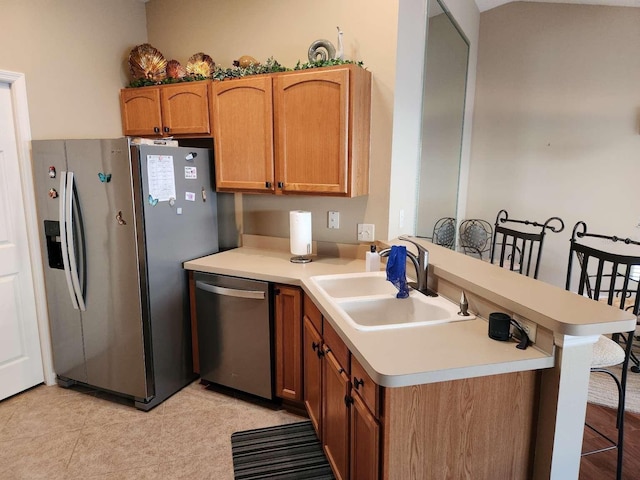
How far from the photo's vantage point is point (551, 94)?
430 centimetres

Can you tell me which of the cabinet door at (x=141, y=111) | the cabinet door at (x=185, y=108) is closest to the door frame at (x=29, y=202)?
the cabinet door at (x=141, y=111)

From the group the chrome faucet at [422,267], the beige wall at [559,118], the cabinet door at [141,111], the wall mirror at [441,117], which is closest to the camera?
the chrome faucet at [422,267]

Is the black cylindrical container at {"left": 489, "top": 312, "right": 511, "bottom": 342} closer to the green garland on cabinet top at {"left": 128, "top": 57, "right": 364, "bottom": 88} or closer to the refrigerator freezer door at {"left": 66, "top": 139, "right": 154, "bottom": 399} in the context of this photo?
the green garland on cabinet top at {"left": 128, "top": 57, "right": 364, "bottom": 88}

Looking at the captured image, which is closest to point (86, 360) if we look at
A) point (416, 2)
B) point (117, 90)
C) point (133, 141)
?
point (133, 141)

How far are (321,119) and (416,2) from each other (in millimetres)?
1048

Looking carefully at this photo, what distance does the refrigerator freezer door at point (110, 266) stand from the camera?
2418 mm

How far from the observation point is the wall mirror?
324 centimetres

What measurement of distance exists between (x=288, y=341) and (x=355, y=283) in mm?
545

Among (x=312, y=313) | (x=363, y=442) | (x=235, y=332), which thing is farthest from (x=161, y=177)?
(x=363, y=442)

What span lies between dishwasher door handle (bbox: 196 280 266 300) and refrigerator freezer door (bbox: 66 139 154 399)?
39 cm

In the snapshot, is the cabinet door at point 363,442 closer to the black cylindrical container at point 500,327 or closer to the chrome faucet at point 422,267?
the black cylindrical container at point 500,327

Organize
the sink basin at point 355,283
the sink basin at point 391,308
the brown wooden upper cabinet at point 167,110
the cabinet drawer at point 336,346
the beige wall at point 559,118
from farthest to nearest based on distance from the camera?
the beige wall at point 559,118 < the brown wooden upper cabinet at point 167,110 < the sink basin at point 355,283 < the sink basin at point 391,308 < the cabinet drawer at point 336,346

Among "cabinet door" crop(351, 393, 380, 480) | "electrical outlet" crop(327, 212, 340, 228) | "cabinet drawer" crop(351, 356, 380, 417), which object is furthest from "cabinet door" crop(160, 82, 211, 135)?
"cabinet door" crop(351, 393, 380, 480)

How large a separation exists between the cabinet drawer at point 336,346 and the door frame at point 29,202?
210 centimetres
